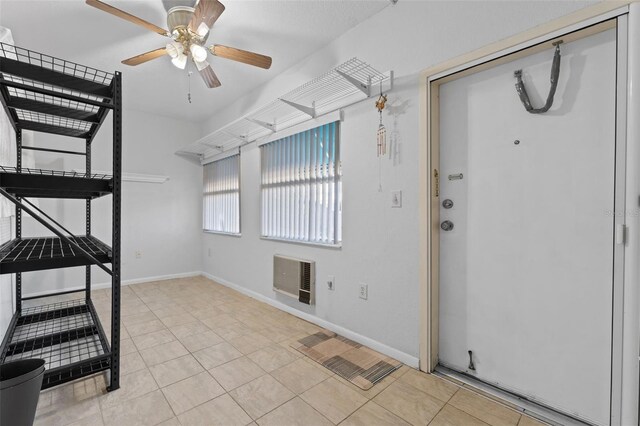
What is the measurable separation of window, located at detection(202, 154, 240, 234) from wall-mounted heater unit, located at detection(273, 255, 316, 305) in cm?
117

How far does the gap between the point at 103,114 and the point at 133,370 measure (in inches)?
69.6

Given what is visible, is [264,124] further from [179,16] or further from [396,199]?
[396,199]

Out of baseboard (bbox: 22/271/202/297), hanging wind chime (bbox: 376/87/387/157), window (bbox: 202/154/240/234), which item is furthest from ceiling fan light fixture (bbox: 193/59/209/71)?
baseboard (bbox: 22/271/202/297)

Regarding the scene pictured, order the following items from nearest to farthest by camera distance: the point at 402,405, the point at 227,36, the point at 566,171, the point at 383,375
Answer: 1. the point at 566,171
2. the point at 402,405
3. the point at 383,375
4. the point at 227,36

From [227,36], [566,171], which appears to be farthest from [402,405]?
[227,36]

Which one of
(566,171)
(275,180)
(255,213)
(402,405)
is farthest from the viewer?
(255,213)

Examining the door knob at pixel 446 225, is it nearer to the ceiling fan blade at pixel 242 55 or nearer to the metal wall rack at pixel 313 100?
the metal wall rack at pixel 313 100

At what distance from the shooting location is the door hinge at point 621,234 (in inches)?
50.3

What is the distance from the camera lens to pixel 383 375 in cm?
186

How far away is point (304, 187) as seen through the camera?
291 centimetres

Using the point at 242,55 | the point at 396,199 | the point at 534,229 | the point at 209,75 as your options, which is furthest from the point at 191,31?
the point at 534,229

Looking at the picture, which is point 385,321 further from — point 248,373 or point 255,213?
point 255,213

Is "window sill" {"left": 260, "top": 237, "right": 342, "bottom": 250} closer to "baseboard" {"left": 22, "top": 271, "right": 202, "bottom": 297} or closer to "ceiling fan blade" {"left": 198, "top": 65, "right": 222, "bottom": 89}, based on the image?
"ceiling fan blade" {"left": 198, "top": 65, "right": 222, "bottom": 89}

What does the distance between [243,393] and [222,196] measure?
3173 millimetres
